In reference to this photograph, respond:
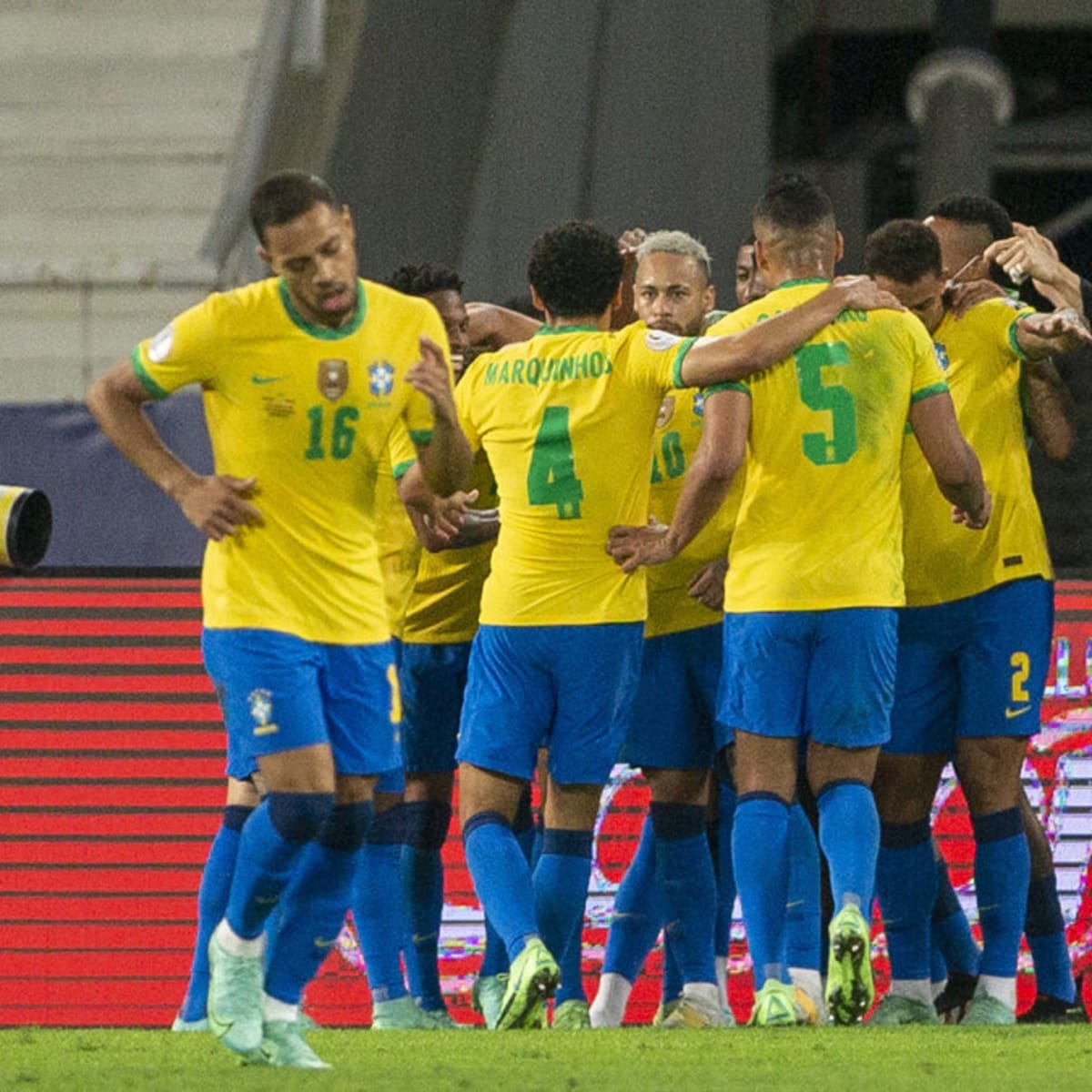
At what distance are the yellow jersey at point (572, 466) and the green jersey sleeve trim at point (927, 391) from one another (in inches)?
24.9

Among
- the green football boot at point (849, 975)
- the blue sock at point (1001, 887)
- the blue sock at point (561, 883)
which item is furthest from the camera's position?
the blue sock at point (1001, 887)

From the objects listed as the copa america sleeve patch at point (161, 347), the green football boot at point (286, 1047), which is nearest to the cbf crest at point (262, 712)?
the green football boot at point (286, 1047)

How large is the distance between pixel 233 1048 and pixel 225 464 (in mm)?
1253

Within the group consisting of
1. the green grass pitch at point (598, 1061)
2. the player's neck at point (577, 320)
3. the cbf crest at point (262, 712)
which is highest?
the player's neck at point (577, 320)

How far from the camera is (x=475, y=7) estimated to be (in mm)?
14445

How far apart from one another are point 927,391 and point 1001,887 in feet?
4.55

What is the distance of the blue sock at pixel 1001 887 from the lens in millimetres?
6734

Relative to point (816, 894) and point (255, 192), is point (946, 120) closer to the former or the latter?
point (816, 894)

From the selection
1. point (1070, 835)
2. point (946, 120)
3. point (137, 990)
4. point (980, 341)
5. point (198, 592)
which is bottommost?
point (137, 990)

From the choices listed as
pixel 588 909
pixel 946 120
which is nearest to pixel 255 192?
pixel 588 909

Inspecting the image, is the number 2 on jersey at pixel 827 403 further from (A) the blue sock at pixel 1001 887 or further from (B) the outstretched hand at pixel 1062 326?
(A) the blue sock at pixel 1001 887

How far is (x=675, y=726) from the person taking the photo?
6.89 metres

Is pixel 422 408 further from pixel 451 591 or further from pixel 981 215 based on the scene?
pixel 981 215

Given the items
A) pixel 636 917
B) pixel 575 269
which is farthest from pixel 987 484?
pixel 636 917
